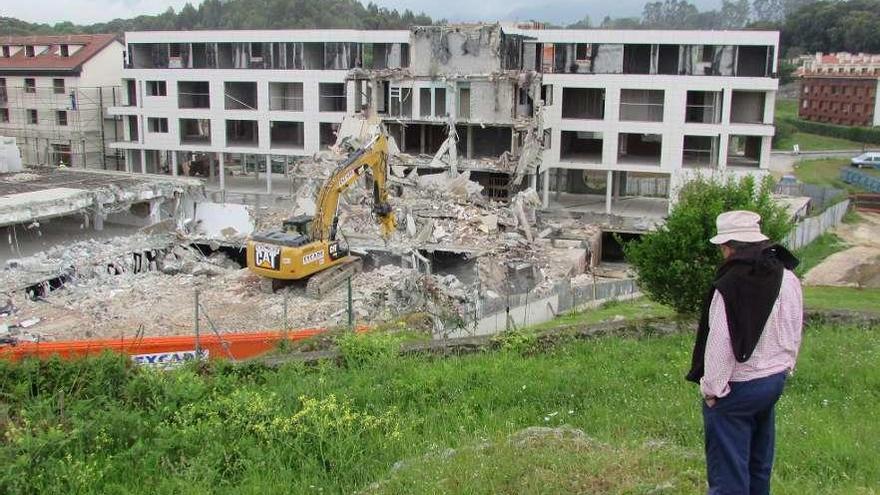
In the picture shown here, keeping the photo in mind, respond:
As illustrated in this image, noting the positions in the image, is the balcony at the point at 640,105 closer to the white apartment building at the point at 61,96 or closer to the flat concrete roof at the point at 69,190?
the flat concrete roof at the point at 69,190

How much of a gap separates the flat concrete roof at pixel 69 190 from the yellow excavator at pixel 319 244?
9.84 metres

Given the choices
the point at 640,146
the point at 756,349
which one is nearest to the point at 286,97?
the point at 640,146

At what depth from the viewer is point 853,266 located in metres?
30.9

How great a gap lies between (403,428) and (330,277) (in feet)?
53.5

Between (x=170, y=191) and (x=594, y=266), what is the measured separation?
726 inches

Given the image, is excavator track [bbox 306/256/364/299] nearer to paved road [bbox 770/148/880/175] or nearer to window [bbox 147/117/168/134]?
window [bbox 147/117/168/134]

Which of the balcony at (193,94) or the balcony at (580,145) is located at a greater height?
the balcony at (193,94)

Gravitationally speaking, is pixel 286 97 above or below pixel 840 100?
below

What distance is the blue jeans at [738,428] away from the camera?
5.28 m

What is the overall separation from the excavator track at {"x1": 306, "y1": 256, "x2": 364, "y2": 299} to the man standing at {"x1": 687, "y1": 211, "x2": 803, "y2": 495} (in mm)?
18716

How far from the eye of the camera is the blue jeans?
17.3 ft

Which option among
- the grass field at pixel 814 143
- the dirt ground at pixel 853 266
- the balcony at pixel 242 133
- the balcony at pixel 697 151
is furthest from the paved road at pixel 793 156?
the balcony at pixel 242 133

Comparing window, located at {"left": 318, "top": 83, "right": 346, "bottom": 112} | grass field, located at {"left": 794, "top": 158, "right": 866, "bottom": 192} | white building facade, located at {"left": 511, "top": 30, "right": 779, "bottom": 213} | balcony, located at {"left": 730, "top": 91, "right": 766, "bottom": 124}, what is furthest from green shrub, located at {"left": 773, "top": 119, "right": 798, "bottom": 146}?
window, located at {"left": 318, "top": 83, "right": 346, "bottom": 112}

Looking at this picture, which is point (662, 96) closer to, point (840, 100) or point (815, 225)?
point (815, 225)
